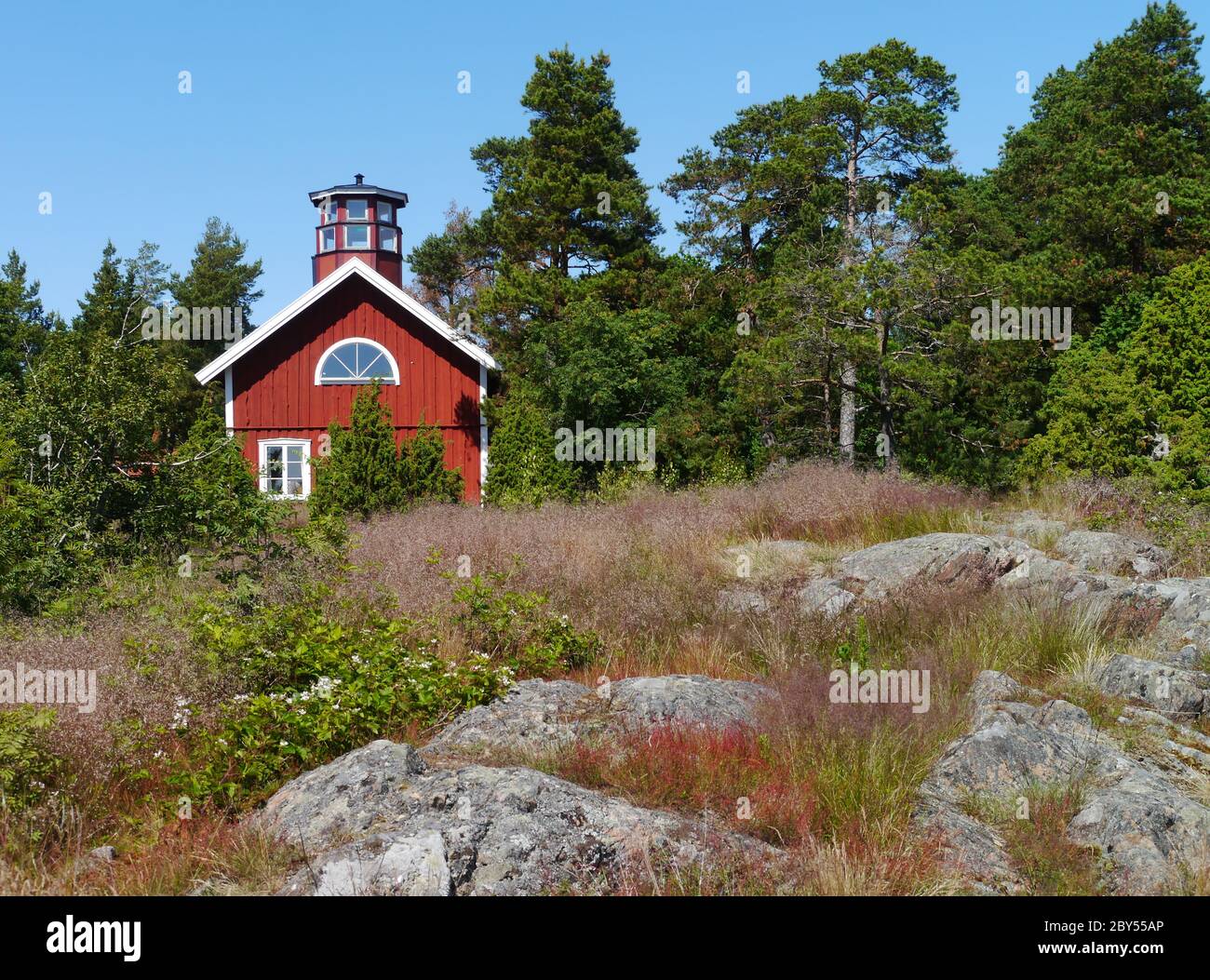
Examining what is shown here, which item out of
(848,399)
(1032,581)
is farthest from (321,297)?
(1032,581)

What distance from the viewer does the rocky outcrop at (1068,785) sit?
4.89 m

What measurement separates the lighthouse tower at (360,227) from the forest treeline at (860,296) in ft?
8.19

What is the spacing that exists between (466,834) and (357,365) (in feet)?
63.7

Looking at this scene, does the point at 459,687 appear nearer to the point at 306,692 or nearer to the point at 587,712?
the point at 587,712

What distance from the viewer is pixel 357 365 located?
2289 centimetres

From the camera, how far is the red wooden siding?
22703 mm

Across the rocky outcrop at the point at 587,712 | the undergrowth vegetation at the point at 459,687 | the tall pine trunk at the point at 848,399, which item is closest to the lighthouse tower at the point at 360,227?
the tall pine trunk at the point at 848,399

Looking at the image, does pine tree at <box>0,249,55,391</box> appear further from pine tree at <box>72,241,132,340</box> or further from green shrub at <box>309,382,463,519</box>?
green shrub at <box>309,382,463,519</box>

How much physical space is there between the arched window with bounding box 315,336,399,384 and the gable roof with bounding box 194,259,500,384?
1164 mm

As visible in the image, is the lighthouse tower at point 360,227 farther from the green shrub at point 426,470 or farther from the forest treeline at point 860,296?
the green shrub at point 426,470

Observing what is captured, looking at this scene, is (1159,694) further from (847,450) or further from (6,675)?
(847,450)

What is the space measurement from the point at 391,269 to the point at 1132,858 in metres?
25.1
